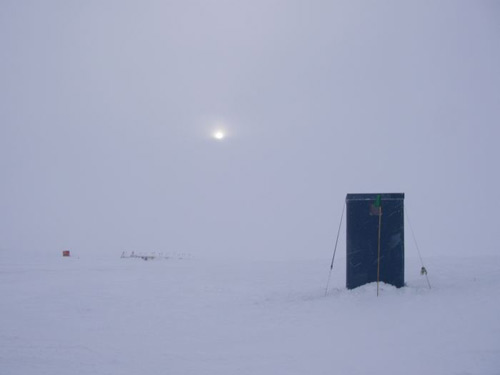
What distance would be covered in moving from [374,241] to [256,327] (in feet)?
17.2

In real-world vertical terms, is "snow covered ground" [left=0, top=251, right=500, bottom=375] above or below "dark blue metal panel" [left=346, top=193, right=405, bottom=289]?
below

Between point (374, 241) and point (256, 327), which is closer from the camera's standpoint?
point (256, 327)

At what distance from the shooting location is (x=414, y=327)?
28.9 ft

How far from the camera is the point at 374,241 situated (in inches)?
520

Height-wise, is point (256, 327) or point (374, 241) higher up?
point (374, 241)

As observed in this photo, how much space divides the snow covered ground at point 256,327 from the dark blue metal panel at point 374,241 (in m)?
0.53

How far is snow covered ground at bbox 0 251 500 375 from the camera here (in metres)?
7.29

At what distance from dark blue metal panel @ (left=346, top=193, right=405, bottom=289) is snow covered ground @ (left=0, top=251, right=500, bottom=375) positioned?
1.73ft

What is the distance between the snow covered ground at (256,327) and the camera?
287 inches

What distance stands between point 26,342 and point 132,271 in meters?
13.3

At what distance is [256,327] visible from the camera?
10.3m

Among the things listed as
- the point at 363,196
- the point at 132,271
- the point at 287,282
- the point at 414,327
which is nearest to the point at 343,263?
the point at 287,282

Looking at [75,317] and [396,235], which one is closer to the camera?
[75,317]

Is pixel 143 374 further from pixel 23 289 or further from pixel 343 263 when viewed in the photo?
pixel 343 263
